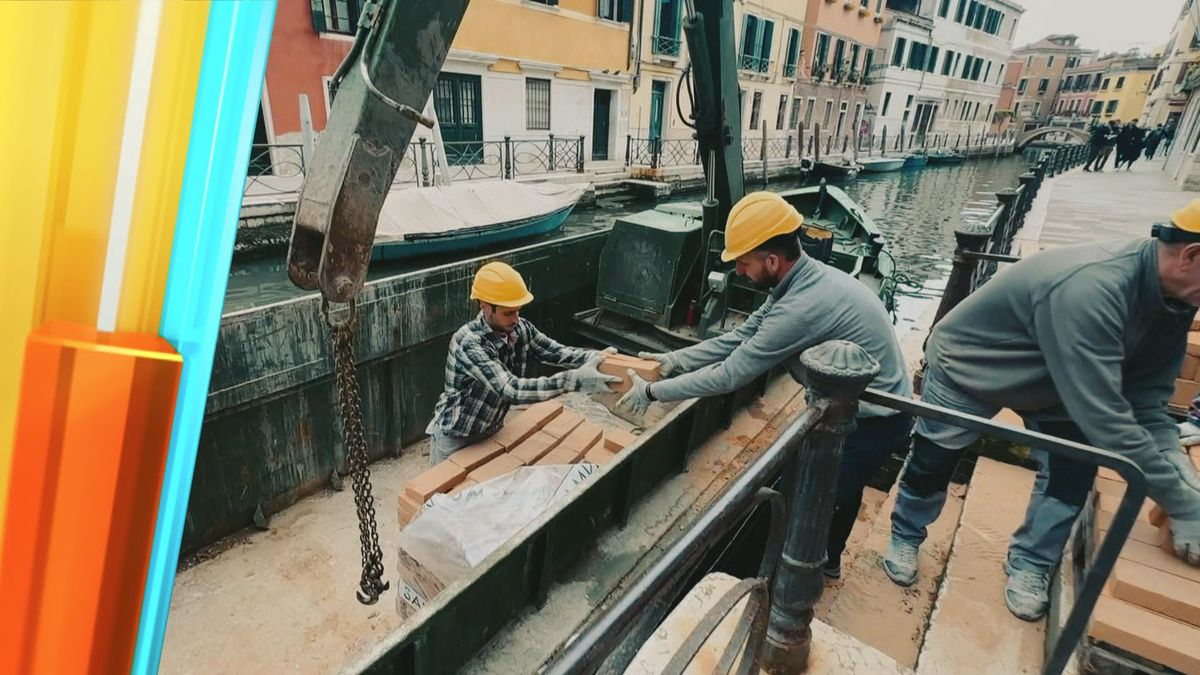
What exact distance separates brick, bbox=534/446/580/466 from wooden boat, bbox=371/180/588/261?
21.8 ft

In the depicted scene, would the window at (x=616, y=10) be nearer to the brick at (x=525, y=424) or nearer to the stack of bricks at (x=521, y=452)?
the brick at (x=525, y=424)

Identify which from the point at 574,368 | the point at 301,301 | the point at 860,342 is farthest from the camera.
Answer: the point at 301,301

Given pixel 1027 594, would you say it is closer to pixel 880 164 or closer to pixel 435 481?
pixel 435 481

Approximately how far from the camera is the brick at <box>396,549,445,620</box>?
2.78 meters

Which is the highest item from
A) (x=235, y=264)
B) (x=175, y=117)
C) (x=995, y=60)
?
(x=995, y=60)

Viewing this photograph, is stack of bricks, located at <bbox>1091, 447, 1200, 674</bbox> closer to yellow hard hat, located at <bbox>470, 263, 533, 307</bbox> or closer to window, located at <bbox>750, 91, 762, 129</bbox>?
yellow hard hat, located at <bbox>470, 263, 533, 307</bbox>

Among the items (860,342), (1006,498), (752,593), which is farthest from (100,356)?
(1006,498)

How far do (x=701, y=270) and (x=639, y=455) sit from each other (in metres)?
3.94

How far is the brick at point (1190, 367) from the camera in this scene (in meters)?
3.36

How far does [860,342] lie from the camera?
2631 mm

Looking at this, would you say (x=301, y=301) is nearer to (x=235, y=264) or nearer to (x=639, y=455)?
(x=639, y=455)

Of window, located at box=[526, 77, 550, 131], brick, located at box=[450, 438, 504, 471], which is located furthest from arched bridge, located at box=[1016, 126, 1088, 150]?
brick, located at box=[450, 438, 504, 471]

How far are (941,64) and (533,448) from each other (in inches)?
2022

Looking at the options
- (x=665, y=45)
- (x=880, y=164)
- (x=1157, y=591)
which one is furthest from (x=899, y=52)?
(x=1157, y=591)
